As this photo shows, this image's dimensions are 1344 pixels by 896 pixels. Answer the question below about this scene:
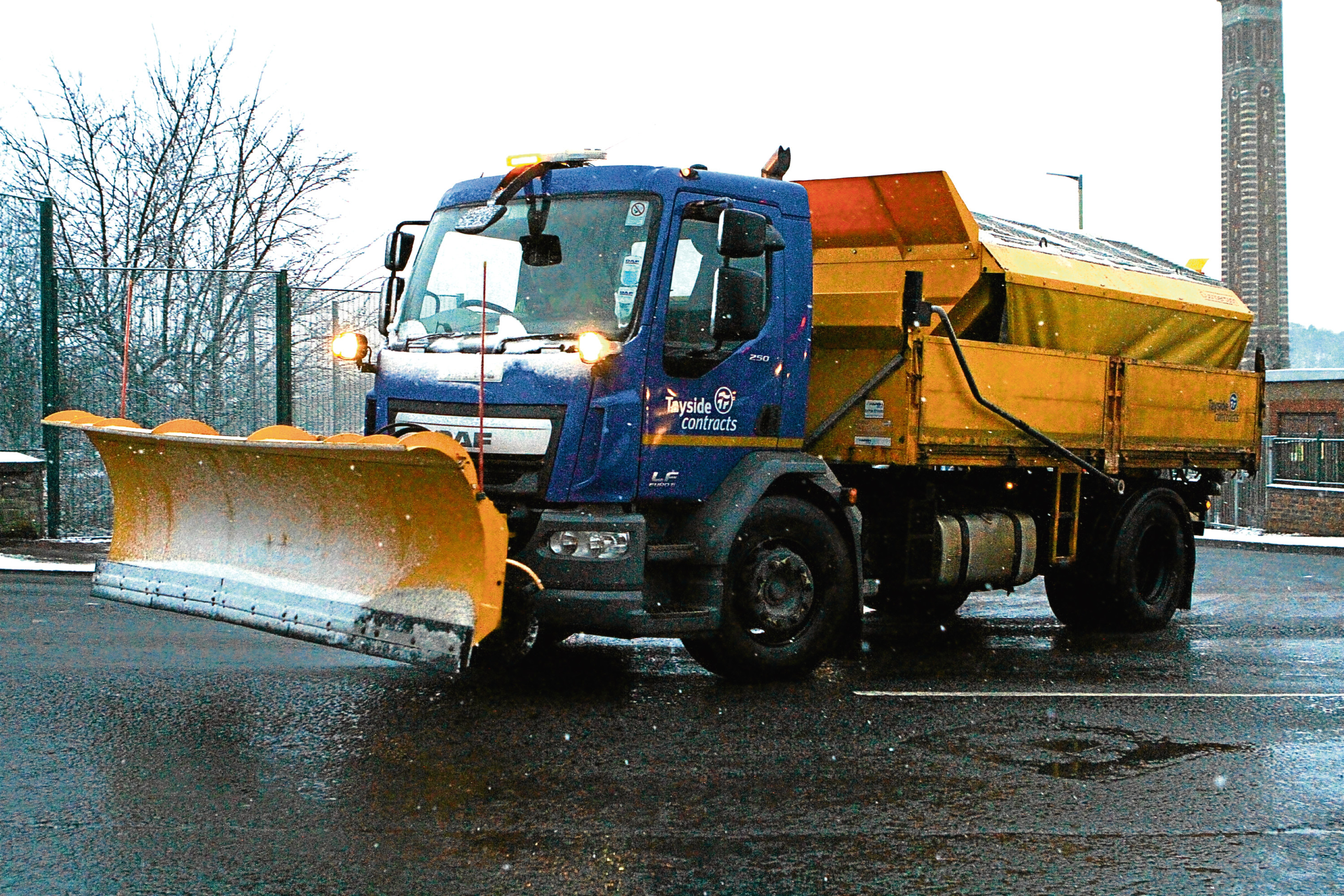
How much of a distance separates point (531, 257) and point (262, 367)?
920 centimetres

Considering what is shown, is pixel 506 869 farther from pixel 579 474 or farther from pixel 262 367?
pixel 262 367

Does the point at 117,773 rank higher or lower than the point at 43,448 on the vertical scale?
lower

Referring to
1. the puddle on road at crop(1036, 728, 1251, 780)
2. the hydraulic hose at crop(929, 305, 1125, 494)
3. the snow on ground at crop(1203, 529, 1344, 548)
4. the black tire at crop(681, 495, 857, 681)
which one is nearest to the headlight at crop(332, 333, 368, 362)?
the black tire at crop(681, 495, 857, 681)

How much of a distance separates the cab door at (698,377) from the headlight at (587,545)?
385 millimetres

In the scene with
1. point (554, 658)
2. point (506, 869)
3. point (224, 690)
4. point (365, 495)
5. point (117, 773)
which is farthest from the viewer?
point (554, 658)

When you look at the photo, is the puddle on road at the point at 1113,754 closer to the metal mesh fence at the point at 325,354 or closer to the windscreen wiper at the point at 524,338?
the windscreen wiper at the point at 524,338

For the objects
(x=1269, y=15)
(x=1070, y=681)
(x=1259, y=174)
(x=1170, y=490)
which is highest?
(x=1269, y=15)

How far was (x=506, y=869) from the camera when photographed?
444cm

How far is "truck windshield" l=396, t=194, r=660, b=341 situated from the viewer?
7.23m

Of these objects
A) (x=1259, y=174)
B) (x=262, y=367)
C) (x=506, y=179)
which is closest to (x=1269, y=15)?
(x=1259, y=174)

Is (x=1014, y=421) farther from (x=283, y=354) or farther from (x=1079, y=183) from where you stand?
(x=1079, y=183)

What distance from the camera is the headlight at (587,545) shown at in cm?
688

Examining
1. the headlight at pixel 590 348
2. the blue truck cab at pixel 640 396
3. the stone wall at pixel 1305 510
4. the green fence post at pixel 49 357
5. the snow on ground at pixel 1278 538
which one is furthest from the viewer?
the stone wall at pixel 1305 510

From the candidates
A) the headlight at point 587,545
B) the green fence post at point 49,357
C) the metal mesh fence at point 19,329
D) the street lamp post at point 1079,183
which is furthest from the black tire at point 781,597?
the street lamp post at point 1079,183
